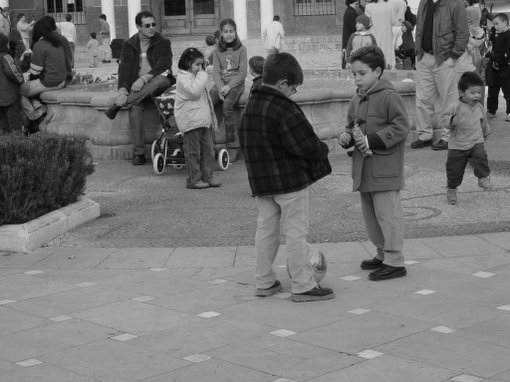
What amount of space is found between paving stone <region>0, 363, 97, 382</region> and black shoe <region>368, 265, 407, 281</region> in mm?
2462

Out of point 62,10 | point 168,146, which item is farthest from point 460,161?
point 62,10

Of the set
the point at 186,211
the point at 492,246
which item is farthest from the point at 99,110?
the point at 492,246

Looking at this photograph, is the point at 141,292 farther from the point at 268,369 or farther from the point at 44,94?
the point at 44,94

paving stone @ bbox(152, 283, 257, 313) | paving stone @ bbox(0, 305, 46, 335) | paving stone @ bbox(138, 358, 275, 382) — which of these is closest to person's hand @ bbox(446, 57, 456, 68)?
paving stone @ bbox(152, 283, 257, 313)

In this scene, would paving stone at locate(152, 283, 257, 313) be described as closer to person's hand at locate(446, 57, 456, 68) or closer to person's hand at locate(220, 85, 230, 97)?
person's hand at locate(220, 85, 230, 97)

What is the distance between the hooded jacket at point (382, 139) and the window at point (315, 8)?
36197mm

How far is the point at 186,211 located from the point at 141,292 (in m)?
2.72

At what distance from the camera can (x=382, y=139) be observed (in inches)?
271

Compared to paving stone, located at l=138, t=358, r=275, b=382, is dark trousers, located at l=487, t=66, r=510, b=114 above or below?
above

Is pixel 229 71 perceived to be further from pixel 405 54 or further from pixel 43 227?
pixel 405 54

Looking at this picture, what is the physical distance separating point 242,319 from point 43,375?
4.55 feet

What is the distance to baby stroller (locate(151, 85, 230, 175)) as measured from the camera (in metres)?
11.7

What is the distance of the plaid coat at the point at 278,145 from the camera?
6.50 m

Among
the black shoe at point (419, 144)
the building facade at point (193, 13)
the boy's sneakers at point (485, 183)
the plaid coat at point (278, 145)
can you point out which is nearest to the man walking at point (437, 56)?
the black shoe at point (419, 144)
